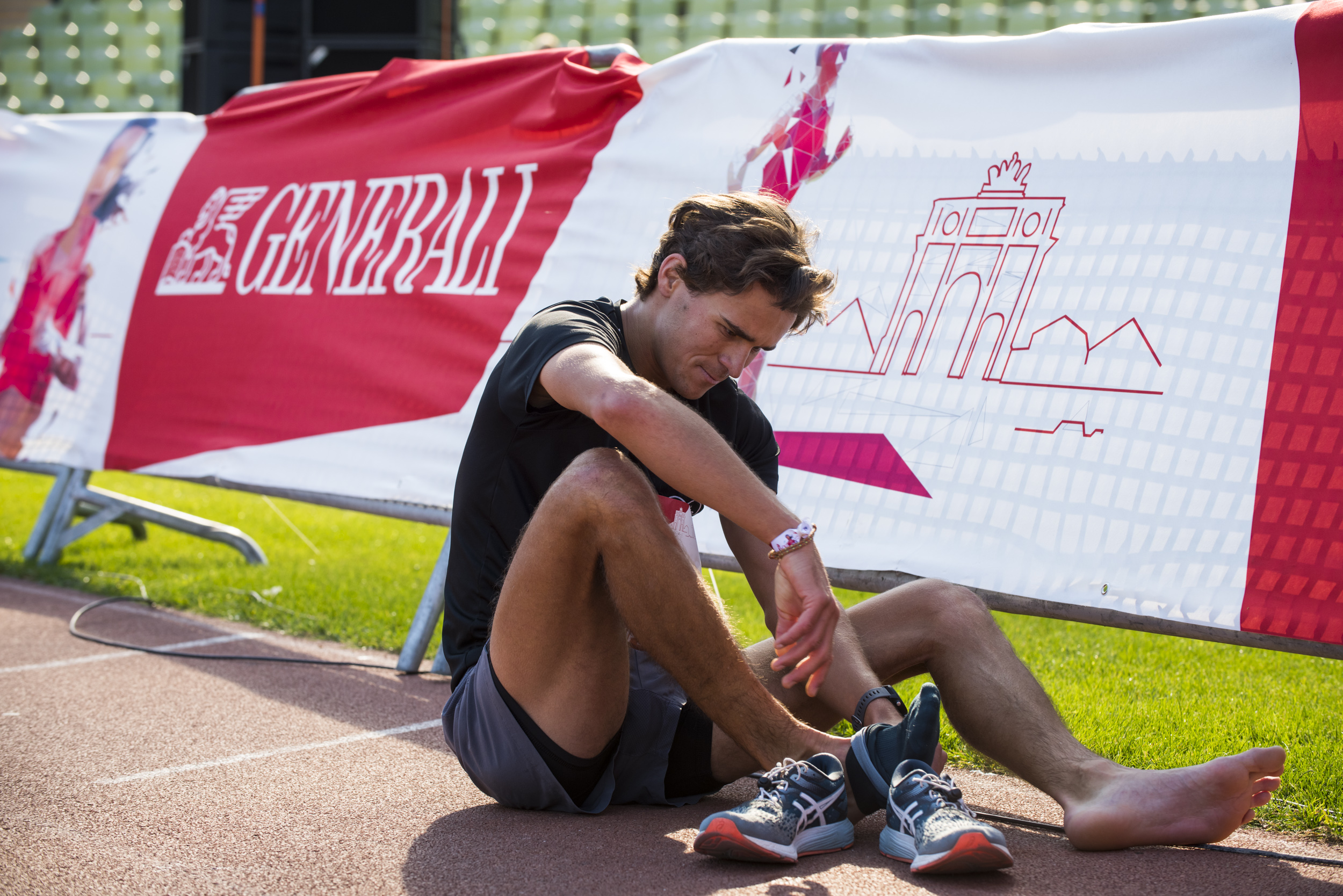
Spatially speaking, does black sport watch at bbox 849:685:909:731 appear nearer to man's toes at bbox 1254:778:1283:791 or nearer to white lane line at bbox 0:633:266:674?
man's toes at bbox 1254:778:1283:791

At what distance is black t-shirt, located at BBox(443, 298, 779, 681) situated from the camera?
2318mm

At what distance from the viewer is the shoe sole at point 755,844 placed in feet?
6.81

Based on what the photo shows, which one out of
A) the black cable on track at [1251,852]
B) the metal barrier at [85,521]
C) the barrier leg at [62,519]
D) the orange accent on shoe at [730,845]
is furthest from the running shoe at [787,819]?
the barrier leg at [62,519]

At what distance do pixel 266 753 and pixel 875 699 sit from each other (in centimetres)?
160

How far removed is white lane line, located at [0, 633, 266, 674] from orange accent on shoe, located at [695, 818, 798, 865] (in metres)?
2.68

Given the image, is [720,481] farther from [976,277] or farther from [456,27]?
[456,27]

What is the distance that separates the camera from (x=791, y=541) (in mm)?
2041

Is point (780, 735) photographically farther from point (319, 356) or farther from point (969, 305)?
point (319, 356)

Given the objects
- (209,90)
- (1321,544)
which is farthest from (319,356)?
(209,90)

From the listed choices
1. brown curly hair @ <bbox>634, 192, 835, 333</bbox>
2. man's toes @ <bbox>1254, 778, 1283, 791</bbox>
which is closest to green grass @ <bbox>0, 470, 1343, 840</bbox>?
man's toes @ <bbox>1254, 778, 1283, 791</bbox>

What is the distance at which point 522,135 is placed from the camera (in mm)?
4492

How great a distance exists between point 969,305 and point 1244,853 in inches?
62.4

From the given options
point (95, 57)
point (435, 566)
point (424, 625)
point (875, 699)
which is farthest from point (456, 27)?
point (875, 699)

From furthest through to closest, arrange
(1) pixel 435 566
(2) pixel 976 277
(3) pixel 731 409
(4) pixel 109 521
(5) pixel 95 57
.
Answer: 1. (5) pixel 95 57
2. (4) pixel 109 521
3. (1) pixel 435 566
4. (2) pixel 976 277
5. (3) pixel 731 409
